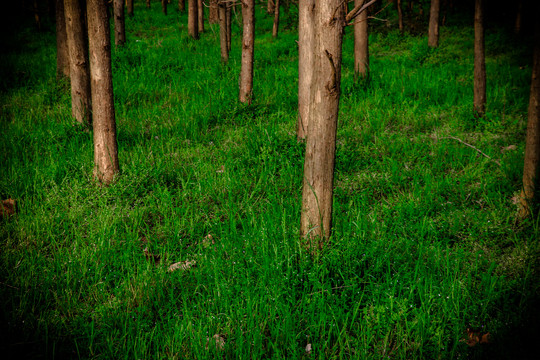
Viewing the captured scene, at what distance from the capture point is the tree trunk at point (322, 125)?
2.82 m

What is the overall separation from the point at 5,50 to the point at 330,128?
54.9 ft

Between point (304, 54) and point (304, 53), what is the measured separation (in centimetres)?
2

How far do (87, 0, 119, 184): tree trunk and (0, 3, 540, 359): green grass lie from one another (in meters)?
0.32

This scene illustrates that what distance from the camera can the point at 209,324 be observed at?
268 centimetres

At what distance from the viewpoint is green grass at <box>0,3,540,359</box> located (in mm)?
2625

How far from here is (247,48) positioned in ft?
24.8

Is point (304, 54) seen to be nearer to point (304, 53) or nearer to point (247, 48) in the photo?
point (304, 53)

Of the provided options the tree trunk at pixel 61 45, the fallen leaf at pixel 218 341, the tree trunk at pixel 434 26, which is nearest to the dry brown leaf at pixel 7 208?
the fallen leaf at pixel 218 341

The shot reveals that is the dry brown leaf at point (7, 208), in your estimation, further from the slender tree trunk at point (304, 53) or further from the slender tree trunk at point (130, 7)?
the slender tree trunk at point (130, 7)

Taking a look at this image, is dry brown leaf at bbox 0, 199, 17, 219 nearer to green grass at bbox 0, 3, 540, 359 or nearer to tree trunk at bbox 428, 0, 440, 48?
green grass at bbox 0, 3, 540, 359

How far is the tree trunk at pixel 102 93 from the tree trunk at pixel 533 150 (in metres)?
4.87

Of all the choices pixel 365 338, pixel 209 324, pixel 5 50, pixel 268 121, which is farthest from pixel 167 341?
pixel 5 50

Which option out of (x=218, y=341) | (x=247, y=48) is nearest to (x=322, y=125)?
(x=218, y=341)

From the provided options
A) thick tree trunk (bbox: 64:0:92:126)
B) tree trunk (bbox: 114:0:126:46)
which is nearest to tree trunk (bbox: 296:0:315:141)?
thick tree trunk (bbox: 64:0:92:126)
